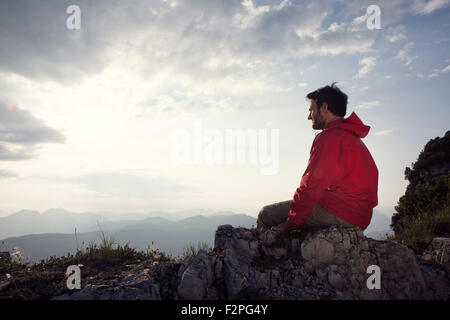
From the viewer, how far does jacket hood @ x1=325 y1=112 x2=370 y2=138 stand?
4574mm

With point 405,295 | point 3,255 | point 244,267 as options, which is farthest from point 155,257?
point 405,295

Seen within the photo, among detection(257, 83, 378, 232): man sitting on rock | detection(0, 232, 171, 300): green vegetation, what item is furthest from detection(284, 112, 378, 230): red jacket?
detection(0, 232, 171, 300): green vegetation

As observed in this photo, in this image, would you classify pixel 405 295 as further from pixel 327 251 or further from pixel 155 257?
pixel 155 257

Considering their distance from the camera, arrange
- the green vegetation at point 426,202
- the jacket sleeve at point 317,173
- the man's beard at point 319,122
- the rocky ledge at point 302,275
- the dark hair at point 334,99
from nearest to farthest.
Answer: the rocky ledge at point 302,275 < the jacket sleeve at point 317,173 < the dark hair at point 334,99 < the man's beard at point 319,122 < the green vegetation at point 426,202

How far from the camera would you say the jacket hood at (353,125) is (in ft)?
15.0

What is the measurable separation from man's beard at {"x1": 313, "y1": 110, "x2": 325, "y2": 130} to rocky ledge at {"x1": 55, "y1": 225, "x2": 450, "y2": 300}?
2.03 metres

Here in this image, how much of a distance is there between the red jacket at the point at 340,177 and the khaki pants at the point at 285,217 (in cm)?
10

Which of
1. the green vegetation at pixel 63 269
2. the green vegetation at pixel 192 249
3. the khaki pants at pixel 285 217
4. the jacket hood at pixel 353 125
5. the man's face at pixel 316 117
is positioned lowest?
the green vegetation at pixel 63 269

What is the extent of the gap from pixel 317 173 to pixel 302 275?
5.91ft

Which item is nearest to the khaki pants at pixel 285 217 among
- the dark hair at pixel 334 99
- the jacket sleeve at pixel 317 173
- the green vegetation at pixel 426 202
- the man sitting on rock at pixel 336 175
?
the man sitting on rock at pixel 336 175

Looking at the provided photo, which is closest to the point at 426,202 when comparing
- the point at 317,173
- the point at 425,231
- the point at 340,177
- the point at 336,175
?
the point at 425,231

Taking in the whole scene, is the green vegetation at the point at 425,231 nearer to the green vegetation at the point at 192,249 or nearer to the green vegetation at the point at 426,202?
the green vegetation at the point at 426,202
